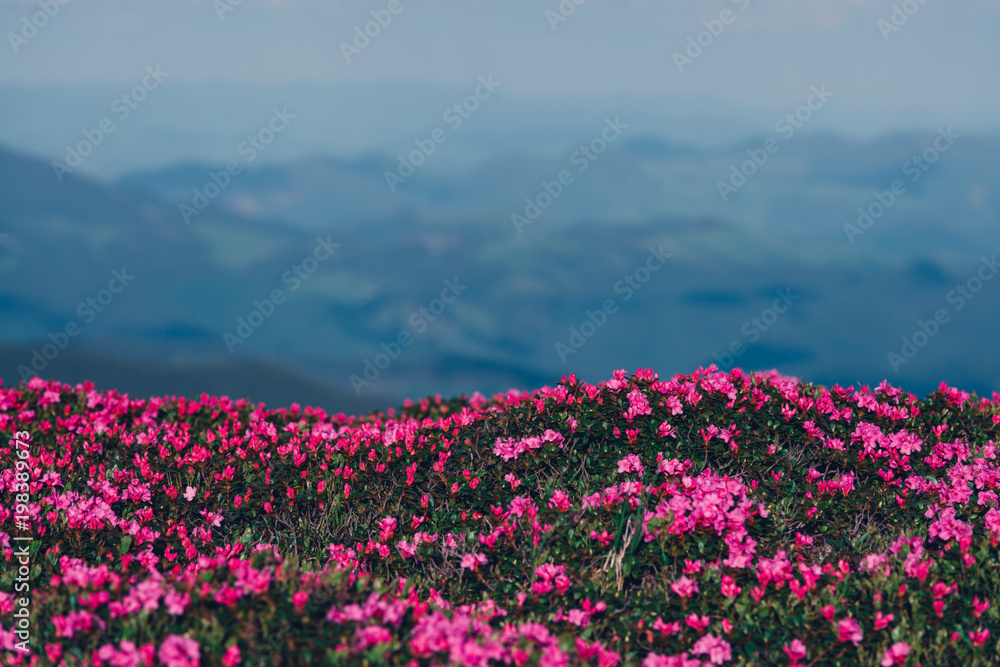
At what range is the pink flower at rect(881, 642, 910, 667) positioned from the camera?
574cm

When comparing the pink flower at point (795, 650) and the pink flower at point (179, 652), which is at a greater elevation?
the pink flower at point (795, 650)

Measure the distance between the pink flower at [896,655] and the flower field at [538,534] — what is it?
26 mm

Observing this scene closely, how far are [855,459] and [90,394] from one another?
26.7 feet

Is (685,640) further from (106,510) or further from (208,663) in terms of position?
(106,510)

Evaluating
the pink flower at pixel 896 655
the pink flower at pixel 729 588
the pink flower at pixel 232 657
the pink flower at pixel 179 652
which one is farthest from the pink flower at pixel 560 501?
the pink flower at pixel 179 652

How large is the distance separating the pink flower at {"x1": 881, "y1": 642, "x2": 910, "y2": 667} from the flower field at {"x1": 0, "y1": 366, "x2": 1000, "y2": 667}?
0.09 ft

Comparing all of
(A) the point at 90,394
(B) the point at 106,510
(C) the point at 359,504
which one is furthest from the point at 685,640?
(A) the point at 90,394

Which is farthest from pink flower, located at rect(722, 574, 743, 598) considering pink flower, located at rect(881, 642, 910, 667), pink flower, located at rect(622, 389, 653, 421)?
pink flower, located at rect(622, 389, 653, 421)

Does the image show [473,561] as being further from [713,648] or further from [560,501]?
[713,648]

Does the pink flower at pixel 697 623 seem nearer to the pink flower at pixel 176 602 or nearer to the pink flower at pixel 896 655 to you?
the pink flower at pixel 896 655

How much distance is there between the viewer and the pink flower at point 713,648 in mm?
5969

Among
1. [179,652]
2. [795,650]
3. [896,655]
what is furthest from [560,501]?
[179,652]

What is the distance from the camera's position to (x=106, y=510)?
755cm

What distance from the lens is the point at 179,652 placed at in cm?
501
